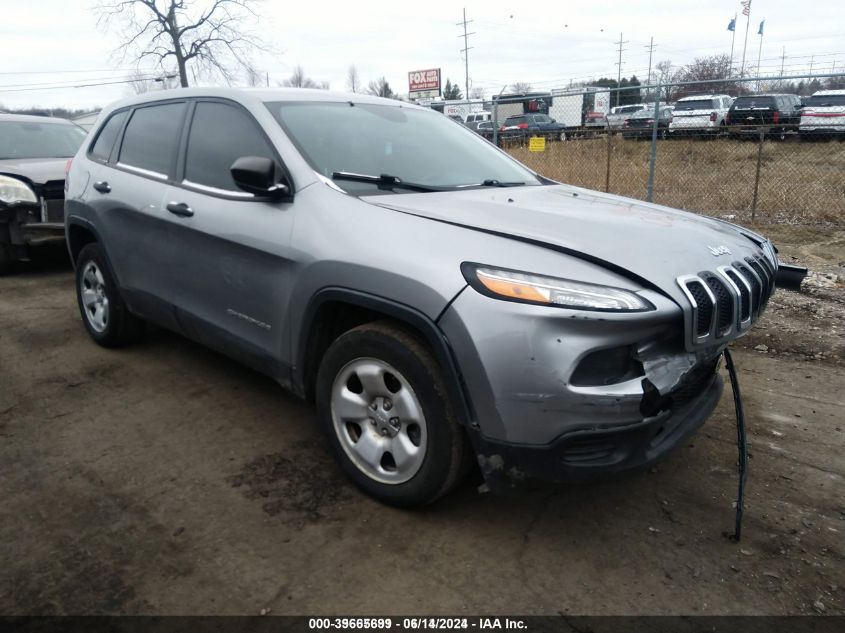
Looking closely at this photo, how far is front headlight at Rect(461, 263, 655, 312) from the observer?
2176mm

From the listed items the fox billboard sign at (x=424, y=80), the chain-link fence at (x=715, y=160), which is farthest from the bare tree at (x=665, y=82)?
the fox billboard sign at (x=424, y=80)

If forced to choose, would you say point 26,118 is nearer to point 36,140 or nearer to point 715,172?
point 36,140

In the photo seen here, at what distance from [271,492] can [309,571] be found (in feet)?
1.95

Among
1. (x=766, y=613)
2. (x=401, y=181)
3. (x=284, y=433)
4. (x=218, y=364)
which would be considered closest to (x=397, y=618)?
(x=766, y=613)

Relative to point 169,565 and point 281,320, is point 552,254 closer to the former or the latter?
point 281,320

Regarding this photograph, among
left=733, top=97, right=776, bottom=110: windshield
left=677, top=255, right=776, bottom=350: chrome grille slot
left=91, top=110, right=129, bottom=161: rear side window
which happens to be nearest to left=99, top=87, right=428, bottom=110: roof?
left=91, top=110, right=129, bottom=161: rear side window

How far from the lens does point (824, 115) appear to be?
1191 cm

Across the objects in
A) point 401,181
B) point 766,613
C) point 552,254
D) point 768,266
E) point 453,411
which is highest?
point 401,181

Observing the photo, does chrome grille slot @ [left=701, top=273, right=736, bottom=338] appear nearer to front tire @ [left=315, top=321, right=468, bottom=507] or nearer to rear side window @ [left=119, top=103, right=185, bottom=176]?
front tire @ [left=315, top=321, right=468, bottom=507]

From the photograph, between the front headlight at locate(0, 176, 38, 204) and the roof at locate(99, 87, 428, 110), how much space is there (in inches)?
124

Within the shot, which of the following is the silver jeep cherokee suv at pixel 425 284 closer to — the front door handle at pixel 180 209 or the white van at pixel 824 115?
the front door handle at pixel 180 209

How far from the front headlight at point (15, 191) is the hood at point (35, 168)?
3.6 inches

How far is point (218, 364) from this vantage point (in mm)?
4488

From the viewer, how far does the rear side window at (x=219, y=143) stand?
323 centimetres
